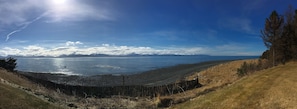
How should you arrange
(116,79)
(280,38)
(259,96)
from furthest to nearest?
(116,79)
(280,38)
(259,96)

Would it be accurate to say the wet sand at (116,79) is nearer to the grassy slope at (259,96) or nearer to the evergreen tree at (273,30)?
the evergreen tree at (273,30)

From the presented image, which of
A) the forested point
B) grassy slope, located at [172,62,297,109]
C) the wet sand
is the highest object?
the forested point

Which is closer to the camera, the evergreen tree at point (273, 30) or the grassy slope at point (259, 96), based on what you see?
the grassy slope at point (259, 96)

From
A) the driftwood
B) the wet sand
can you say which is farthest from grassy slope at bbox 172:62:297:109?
the wet sand

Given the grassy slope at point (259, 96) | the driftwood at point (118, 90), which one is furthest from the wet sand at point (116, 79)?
the grassy slope at point (259, 96)

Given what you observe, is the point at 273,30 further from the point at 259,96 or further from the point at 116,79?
the point at 116,79

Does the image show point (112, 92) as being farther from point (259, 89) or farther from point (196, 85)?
point (259, 89)

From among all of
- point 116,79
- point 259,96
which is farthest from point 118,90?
point 259,96

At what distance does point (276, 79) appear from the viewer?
2000 cm

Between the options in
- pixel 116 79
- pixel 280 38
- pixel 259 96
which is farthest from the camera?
pixel 116 79

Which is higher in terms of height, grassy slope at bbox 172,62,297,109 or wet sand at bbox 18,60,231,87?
grassy slope at bbox 172,62,297,109

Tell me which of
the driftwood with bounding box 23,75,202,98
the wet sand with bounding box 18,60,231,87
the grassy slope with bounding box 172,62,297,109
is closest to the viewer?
the grassy slope with bounding box 172,62,297,109

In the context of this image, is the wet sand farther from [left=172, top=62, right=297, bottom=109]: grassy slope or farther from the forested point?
[left=172, top=62, right=297, bottom=109]: grassy slope

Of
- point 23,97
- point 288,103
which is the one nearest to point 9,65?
point 23,97
